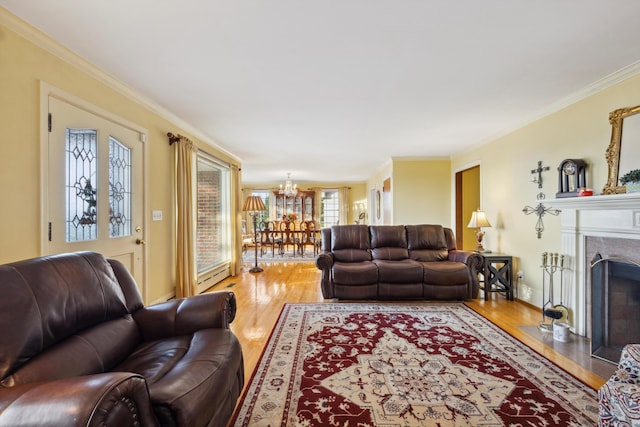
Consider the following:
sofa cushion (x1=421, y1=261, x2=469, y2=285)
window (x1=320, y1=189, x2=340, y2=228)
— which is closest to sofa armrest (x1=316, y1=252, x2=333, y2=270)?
sofa cushion (x1=421, y1=261, x2=469, y2=285)

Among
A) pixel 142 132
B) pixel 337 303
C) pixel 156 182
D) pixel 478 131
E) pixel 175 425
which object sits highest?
pixel 478 131

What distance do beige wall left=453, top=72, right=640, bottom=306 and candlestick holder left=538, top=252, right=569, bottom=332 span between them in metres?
0.14

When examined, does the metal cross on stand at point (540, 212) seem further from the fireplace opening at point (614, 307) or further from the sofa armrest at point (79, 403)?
the sofa armrest at point (79, 403)

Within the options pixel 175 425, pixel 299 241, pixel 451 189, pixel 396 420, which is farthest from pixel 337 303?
pixel 299 241

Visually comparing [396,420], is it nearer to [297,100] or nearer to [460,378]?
[460,378]

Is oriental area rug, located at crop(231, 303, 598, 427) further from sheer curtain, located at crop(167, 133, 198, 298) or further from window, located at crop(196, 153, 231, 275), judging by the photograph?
window, located at crop(196, 153, 231, 275)

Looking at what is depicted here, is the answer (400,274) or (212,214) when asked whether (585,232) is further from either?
(212,214)

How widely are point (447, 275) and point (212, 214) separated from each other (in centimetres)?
410

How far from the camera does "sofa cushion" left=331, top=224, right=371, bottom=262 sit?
14.4ft

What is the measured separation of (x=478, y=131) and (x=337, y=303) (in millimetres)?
3294

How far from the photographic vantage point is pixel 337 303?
382 centimetres

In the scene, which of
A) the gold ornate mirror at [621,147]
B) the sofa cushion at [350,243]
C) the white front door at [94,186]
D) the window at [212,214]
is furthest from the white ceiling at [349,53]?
the sofa cushion at [350,243]

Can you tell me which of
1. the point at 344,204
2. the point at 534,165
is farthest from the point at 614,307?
the point at 344,204

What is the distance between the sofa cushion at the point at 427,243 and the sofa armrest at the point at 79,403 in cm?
408
